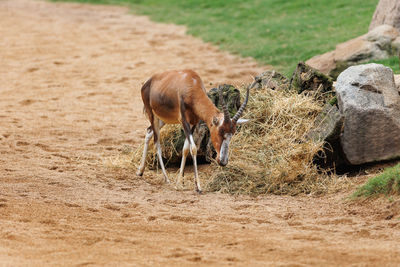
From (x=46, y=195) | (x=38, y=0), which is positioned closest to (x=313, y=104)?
(x=46, y=195)

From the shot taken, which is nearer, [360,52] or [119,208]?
[119,208]

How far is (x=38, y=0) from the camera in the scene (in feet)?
97.2

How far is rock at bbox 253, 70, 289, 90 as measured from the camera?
421 inches

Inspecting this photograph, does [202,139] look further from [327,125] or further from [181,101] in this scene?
[327,125]

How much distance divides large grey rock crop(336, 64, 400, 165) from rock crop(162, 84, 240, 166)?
1.61m

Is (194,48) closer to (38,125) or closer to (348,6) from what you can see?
(348,6)

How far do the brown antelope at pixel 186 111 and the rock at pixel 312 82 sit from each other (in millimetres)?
1731

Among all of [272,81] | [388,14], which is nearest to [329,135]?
[272,81]

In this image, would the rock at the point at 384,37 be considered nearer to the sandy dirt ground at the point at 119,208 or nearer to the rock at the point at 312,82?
the sandy dirt ground at the point at 119,208

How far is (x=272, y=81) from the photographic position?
10836 mm

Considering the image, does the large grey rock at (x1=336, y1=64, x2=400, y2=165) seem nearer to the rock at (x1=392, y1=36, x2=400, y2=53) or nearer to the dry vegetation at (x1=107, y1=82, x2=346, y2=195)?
the dry vegetation at (x1=107, y1=82, x2=346, y2=195)

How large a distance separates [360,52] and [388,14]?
213 cm

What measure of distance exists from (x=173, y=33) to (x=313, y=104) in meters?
12.0

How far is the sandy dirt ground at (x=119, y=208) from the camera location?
20.5ft
